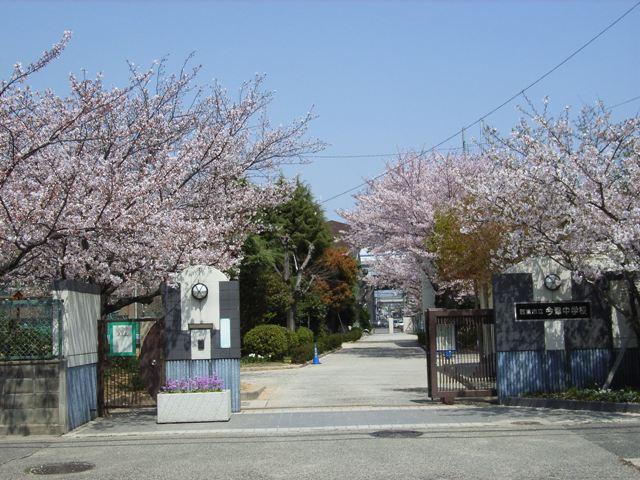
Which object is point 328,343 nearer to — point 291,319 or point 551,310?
point 291,319

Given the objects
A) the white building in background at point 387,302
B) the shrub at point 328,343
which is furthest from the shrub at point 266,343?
the white building in background at point 387,302

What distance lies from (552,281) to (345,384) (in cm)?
901

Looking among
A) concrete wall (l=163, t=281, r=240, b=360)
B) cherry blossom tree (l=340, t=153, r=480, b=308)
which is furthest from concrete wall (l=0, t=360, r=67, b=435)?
cherry blossom tree (l=340, t=153, r=480, b=308)

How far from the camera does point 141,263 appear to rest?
49.7ft

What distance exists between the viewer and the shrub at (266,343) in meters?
33.6

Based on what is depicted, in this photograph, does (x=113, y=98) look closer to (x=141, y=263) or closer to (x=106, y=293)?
(x=141, y=263)

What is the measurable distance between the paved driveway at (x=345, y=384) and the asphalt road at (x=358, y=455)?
4935 millimetres

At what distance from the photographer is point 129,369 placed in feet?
57.9

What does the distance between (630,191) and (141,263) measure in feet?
31.3

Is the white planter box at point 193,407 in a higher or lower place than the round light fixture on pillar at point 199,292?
lower

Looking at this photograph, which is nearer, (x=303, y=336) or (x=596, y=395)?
(x=596, y=395)

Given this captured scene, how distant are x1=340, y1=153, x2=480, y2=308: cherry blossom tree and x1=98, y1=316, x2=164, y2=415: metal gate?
51.7 feet

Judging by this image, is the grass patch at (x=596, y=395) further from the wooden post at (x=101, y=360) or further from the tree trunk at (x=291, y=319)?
the tree trunk at (x=291, y=319)

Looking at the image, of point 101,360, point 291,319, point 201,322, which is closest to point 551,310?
point 201,322
